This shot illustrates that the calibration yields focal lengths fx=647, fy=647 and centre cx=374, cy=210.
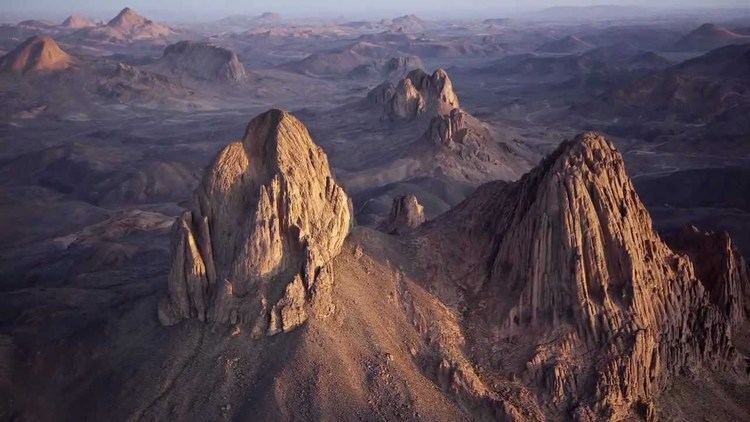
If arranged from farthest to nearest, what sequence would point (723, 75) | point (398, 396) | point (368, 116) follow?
point (723, 75) < point (368, 116) < point (398, 396)

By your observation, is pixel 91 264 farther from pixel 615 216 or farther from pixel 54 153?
pixel 54 153

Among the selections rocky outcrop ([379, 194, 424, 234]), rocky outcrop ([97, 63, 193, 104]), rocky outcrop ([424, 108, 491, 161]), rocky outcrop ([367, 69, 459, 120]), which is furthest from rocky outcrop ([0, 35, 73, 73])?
rocky outcrop ([379, 194, 424, 234])

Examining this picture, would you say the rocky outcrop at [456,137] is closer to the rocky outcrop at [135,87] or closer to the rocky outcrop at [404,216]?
the rocky outcrop at [404,216]

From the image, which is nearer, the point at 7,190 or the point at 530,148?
the point at 7,190

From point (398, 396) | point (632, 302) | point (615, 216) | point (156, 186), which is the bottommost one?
point (156, 186)

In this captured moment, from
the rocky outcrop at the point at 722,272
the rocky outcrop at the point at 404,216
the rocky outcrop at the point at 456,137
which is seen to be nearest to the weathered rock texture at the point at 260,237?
the rocky outcrop at the point at 404,216

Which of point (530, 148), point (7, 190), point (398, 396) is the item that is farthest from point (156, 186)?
point (398, 396)

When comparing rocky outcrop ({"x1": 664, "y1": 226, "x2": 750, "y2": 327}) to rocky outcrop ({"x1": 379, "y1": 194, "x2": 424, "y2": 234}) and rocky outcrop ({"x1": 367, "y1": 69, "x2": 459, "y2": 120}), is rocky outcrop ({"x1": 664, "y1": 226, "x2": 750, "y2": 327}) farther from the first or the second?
rocky outcrop ({"x1": 367, "y1": 69, "x2": 459, "y2": 120})
